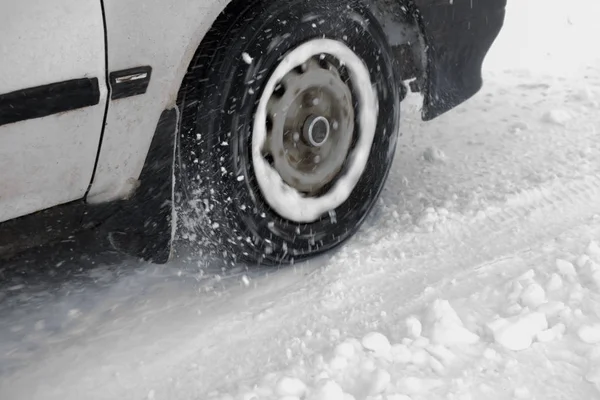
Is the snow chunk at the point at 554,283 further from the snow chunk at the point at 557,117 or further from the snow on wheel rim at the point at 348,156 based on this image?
the snow chunk at the point at 557,117

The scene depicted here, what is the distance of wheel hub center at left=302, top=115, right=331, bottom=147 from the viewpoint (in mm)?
2643

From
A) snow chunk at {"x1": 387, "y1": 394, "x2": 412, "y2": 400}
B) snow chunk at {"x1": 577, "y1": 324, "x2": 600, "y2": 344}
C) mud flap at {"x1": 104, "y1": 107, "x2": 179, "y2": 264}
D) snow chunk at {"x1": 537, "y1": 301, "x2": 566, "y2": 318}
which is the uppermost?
mud flap at {"x1": 104, "y1": 107, "x2": 179, "y2": 264}

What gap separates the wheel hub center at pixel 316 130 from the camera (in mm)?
2643

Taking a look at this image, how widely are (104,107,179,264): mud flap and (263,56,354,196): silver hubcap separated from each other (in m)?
0.40

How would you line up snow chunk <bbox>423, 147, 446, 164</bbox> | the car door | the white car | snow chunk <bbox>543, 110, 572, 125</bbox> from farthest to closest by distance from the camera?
snow chunk <bbox>543, 110, 572, 125</bbox>, snow chunk <bbox>423, 147, 446, 164</bbox>, the white car, the car door

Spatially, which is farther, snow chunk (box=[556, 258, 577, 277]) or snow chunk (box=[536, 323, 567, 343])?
snow chunk (box=[556, 258, 577, 277])

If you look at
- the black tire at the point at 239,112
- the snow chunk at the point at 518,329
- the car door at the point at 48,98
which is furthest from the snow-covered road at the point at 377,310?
the car door at the point at 48,98

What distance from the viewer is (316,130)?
2668mm

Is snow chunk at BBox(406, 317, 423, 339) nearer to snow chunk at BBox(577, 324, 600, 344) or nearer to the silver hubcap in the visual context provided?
snow chunk at BBox(577, 324, 600, 344)

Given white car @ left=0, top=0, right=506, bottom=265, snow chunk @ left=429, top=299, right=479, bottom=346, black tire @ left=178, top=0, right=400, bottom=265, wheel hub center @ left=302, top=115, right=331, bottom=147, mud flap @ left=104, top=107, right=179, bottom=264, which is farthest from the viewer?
wheel hub center @ left=302, top=115, right=331, bottom=147

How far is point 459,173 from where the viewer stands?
358cm

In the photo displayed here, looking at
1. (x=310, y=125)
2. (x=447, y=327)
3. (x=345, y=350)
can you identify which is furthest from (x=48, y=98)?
(x=447, y=327)

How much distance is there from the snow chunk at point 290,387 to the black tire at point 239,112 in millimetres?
649

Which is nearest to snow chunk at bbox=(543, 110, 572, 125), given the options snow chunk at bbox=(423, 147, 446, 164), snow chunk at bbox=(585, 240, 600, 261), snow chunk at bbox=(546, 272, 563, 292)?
snow chunk at bbox=(423, 147, 446, 164)
